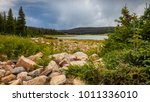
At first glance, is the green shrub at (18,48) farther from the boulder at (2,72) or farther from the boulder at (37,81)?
the boulder at (37,81)

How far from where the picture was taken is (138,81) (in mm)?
9141

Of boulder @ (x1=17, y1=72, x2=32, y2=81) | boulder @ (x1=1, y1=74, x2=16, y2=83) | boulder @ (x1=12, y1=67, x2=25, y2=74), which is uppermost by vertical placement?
boulder @ (x1=12, y1=67, x2=25, y2=74)

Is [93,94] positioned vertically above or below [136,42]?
below

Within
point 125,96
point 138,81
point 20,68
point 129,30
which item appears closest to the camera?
point 125,96

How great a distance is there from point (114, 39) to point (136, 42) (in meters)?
1.93

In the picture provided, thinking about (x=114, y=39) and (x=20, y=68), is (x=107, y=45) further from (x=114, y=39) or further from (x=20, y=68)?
(x=20, y=68)

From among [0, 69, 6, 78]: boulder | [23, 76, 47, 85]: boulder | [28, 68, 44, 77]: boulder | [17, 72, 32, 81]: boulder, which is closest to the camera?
[23, 76, 47, 85]: boulder

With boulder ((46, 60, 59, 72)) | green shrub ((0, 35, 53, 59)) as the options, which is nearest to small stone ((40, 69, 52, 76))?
boulder ((46, 60, 59, 72))

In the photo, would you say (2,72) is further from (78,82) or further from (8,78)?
(78,82)

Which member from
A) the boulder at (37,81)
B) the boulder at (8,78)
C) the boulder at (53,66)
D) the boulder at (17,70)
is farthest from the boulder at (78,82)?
the boulder at (17,70)

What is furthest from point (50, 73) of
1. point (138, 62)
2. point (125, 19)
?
point (125, 19)

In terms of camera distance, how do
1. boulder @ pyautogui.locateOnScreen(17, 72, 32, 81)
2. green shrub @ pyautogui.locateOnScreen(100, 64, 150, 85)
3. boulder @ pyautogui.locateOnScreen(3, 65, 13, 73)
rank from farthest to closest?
1. boulder @ pyautogui.locateOnScreen(3, 65, 13, 73)
2. boulder @ pyautogui.locateOnScreen(17, 72, 32, 81)
3. green shrub @ pyautogui.locateOnScreen(100, 64, 150, 85)

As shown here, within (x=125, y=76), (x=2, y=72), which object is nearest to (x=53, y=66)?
(x=2, y=72)

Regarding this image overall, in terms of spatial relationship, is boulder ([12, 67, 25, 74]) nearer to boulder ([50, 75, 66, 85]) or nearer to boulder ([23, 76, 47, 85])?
boulder ([23, 76, 47, 85])
